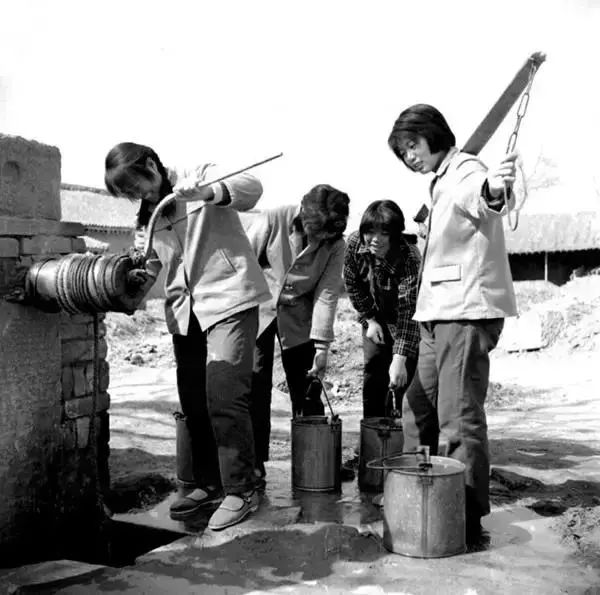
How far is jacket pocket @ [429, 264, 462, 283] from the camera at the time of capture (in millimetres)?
3264

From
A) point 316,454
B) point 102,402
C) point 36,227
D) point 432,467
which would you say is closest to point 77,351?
point 102,402

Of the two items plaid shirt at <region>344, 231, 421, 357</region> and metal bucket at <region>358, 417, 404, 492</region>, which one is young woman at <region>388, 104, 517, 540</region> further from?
metal bucket at <region>358, 417, 404, 492</region>

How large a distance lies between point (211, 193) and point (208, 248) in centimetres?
37

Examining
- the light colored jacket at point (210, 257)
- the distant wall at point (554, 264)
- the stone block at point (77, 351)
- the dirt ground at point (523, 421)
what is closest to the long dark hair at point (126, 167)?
the light colored jacket at point (210, 257)

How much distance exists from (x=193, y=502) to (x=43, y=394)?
955 millimetres

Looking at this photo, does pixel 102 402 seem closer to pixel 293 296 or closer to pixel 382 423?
pixel 293 296

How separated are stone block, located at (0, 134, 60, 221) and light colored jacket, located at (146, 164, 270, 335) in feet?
1.84

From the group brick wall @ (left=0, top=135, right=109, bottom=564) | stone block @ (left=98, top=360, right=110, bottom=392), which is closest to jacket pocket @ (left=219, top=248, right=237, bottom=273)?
brick wall @ (left=0, top=135, right=109, bottom=564)

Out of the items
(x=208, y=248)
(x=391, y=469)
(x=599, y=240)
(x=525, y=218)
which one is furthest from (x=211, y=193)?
(x=525, y=218)

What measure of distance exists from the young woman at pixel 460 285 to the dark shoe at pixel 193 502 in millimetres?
1382

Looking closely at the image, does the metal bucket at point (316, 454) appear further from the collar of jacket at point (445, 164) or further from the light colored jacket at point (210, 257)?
the collar of jacket at point (445, 164)

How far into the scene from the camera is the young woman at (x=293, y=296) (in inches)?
172

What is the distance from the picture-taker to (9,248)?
3420 mm

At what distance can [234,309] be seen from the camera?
356 centimetres
